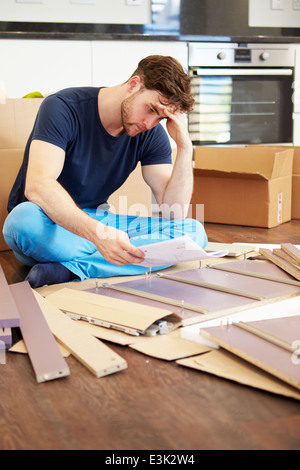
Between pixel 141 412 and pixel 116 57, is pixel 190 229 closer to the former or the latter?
pixel 141 412

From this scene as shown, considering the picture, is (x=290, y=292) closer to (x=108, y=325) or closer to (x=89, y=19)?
(x=108, y=325)

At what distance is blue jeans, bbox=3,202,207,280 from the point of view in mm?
1862

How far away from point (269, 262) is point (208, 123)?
1730 mm

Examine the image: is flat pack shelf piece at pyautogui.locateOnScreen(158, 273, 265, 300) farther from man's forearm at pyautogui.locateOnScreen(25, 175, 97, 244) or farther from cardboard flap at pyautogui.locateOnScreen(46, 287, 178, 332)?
man's forearm at pyautogui.locateOnScreen(25, 175, 97, 244)

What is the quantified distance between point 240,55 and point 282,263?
2.06 meters

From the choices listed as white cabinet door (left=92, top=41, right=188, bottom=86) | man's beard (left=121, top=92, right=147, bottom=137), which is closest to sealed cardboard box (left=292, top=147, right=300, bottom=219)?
white cabinet door (left=92, top=41, right=188, bottom=86)

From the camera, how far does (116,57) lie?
3357 mm

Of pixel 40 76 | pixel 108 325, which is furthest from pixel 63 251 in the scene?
pixel 40 76

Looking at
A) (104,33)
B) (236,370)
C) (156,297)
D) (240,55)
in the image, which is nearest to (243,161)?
(240,55)

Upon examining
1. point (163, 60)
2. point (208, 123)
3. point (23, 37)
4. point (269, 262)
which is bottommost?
point (269, 262)

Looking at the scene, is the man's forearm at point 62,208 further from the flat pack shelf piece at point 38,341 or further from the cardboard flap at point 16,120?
the cardboard flap at point 16,120

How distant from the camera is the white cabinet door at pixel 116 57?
131 inches

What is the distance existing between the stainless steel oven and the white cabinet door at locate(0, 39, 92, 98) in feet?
2.15
